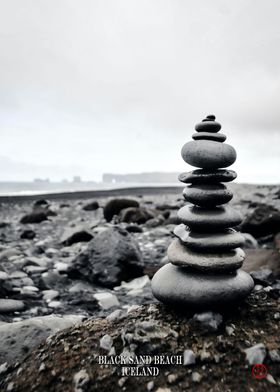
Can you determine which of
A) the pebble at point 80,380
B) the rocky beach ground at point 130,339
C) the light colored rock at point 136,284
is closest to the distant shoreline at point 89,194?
the light colored rock at point 136,284

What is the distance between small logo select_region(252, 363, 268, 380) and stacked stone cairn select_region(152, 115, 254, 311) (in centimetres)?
34

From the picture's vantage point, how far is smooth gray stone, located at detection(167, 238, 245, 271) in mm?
1890

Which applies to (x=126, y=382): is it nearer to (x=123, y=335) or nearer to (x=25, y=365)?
(x=123, y=335)

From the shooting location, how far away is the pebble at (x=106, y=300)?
3170mm

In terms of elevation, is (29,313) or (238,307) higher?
(238,307)

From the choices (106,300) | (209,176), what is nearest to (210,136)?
(209,176)

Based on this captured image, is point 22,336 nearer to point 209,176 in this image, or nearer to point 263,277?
point 209,176

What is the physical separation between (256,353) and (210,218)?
2.32ft

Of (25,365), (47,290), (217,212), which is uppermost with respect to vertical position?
A: (217,212)

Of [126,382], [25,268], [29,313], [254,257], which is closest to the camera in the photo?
[126,382]

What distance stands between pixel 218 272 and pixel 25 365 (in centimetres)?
110

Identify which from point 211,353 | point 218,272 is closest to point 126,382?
point 211,353

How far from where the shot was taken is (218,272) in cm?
191

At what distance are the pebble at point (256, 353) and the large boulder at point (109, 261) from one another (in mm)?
2224
